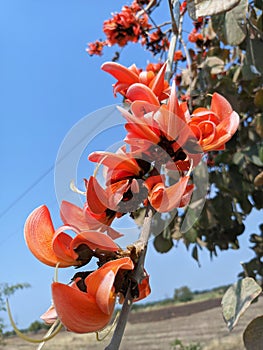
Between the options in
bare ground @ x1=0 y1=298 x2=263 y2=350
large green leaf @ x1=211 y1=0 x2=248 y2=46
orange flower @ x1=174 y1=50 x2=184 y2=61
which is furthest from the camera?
bare ground @ x1=0 y1=298 x2=263 y2=350

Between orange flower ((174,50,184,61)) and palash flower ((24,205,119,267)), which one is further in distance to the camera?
orange flower ((174,50,184,61))

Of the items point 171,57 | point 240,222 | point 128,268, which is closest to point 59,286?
point 128,268

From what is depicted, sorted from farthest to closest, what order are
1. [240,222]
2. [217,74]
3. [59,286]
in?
[240,222] → [217,74] → [59,286]

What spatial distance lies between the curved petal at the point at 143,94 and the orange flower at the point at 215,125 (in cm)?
3

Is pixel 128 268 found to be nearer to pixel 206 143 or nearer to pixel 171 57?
pixel 206 143

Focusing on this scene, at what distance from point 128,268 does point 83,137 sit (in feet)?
0.42

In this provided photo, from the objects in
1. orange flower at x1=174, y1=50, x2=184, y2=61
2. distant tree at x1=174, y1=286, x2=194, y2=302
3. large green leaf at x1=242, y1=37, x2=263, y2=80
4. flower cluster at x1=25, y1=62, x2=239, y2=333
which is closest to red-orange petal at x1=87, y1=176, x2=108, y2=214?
flower cluster at x1=25, y1=62, x2=239, y2=333

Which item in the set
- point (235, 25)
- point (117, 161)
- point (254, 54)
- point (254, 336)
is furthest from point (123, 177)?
point (254, 54)

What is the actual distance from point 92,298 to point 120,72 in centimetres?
19

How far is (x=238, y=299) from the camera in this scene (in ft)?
1.57

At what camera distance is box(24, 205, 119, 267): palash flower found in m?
0.26

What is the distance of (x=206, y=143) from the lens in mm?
321

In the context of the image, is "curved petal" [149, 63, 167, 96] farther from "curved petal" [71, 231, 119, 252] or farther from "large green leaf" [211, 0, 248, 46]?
"large green leaf" [211, 0, 248, 46]

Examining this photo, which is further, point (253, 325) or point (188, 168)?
point (253, 325)
